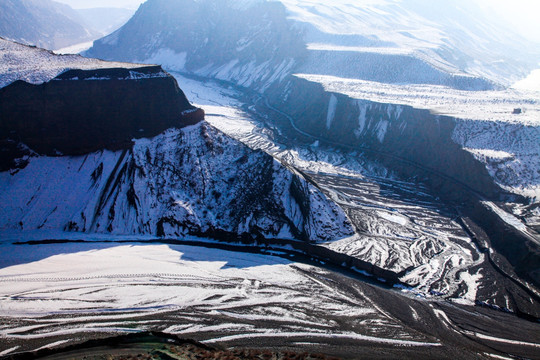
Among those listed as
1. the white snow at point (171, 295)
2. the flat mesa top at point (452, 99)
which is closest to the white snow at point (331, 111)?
the flat mesa top at point (452, 99)

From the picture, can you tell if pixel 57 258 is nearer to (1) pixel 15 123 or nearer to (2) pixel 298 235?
(1) pixel 15 123

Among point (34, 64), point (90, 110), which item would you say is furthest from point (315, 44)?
point (90, 110)

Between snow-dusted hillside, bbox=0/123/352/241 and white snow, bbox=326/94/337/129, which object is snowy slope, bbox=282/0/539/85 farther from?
snow-dusted hillside, bbox=0/123/352/241

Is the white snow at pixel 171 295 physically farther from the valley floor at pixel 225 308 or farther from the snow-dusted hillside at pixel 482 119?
the snow-dusted hillside at pixel 482 119

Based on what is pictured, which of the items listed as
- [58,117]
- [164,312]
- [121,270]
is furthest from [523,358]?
[58,117]

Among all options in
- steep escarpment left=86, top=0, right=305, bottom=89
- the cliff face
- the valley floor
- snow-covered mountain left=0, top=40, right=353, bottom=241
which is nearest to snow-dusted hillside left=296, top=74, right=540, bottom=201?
snow-covered mountain left=0, top=40, right=353, bottom=241

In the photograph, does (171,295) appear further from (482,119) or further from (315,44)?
(315,44)
